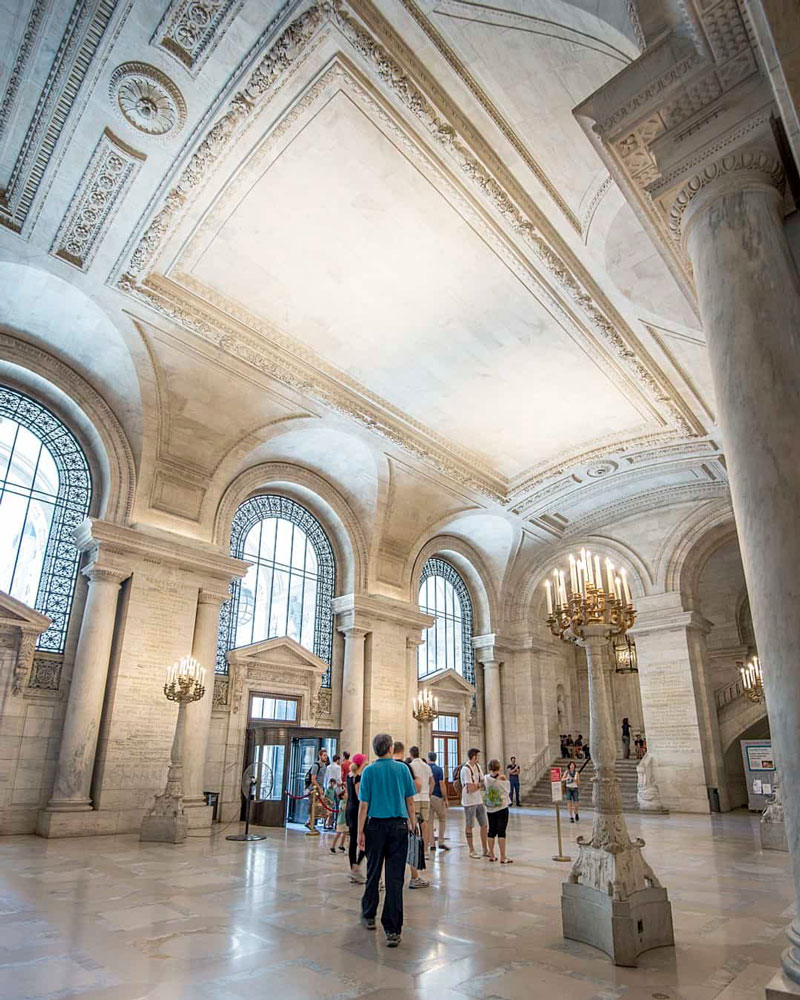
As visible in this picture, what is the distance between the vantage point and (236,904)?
523cm

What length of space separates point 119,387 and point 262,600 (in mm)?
5407

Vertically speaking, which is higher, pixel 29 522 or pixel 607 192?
pixel 607 192

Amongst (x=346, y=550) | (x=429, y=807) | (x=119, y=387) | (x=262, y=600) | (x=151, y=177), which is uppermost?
(x=151, y=177)

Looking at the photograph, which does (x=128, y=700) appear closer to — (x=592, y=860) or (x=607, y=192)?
(x=592, y=860)

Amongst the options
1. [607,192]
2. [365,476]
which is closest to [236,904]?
[607,192]

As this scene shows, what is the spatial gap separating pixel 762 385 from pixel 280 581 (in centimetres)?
1238

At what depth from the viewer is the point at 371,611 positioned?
15.1 meters

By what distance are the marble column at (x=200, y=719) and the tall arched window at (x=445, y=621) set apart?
7.44 m

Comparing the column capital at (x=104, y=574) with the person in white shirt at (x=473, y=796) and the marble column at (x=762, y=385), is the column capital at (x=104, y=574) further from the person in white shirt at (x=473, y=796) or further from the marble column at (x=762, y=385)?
the marble column at (x=762, y=385)

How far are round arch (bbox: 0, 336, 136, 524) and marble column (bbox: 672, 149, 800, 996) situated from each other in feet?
32.4

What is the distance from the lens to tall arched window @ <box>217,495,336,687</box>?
531 inches

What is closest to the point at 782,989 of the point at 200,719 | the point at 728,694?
the point at 200,719

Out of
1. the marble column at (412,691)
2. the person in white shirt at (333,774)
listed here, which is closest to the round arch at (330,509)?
the marble column at (412,691)

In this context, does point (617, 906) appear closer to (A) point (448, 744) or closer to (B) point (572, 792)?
(B) point (572, 792)
